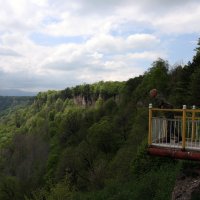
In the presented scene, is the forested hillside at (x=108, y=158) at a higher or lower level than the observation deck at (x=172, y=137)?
lower

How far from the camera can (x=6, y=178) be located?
6169 cm

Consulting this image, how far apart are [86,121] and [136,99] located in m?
24.6

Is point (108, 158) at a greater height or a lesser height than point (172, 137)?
lesser

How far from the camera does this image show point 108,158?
56.1m

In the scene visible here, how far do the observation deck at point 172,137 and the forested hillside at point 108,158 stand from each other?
10.3ft

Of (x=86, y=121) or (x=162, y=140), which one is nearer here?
(x=162, y=140)

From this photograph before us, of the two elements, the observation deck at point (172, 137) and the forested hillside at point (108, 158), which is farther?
the forested hillside at point (108, 158)

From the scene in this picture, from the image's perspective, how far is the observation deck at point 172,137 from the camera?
41.1ft

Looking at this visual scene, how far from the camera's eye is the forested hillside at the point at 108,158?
88.3 ft

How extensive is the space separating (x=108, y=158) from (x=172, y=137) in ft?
142

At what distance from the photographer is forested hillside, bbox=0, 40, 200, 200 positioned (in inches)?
1059

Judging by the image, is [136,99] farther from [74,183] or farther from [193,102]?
[193,102]

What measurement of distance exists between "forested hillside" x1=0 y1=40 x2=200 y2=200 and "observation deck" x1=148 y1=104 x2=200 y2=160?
10.3 feet

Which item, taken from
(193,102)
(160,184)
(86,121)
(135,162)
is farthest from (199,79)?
(86,121)
